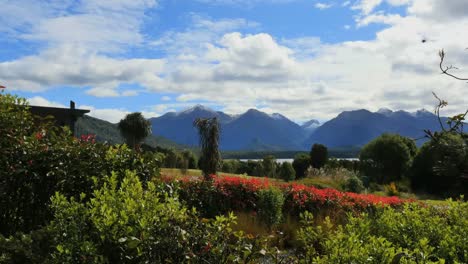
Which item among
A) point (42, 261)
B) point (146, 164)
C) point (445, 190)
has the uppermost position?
point (146, 164)

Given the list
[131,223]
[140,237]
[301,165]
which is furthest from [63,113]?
[301,165]

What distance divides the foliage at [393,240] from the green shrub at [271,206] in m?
5.60

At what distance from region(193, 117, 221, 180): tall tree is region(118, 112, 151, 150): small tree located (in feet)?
80.4

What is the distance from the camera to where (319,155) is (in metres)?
44.5

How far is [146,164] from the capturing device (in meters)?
5.52

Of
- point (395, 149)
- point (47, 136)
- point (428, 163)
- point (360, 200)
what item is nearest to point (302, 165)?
point (395, 149)

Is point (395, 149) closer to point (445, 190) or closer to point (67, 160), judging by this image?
point (445, 190)

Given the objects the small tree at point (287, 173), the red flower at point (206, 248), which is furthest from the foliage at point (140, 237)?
A: the small tree at point (287, 173)

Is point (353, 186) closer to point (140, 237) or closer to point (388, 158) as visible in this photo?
point (388, 158)

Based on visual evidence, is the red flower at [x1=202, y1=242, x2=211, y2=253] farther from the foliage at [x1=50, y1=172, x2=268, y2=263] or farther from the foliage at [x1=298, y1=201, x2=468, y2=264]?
the foliage at [x1=298, y1=201, x2=468, y2=264]

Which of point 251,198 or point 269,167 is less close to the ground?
point 251,198

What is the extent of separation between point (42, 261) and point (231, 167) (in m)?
52.4

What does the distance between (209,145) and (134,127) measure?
25322mm

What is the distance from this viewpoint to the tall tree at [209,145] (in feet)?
59.4
